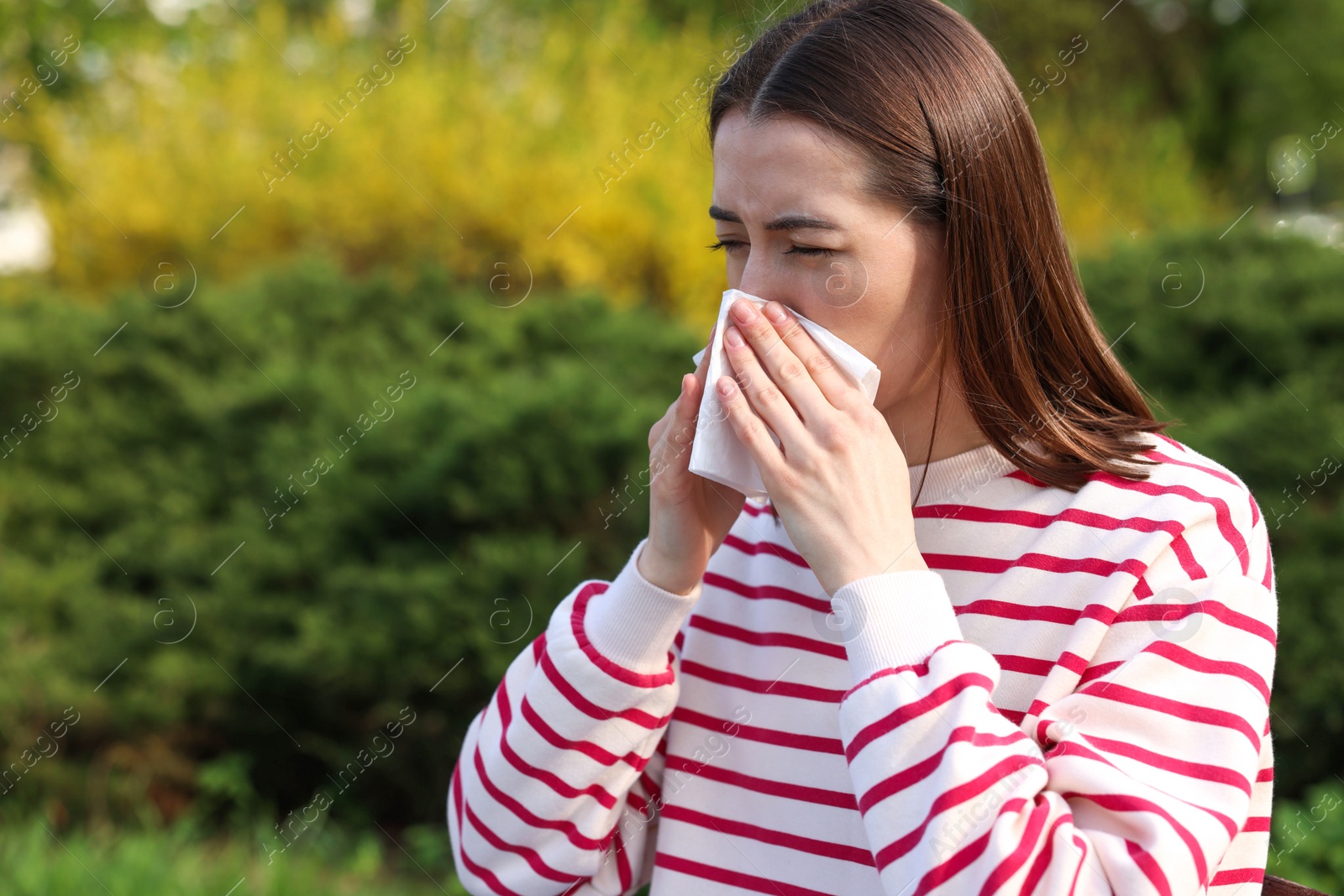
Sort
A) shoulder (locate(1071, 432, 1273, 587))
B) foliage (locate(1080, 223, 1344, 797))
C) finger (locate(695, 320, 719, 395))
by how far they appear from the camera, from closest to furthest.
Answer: shoulder (locate(1071, 432, 1273, 587))
finger (locate(695, 320, 719, 395))
foliage (locate(1080, 223, 1344, 797))

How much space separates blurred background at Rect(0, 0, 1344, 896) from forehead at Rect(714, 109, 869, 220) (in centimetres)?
43

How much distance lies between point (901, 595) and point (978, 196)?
56 centimetres

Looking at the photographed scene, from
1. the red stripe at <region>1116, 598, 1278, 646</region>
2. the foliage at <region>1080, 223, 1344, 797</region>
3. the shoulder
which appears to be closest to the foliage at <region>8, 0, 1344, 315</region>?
the foliage at <region>1080, 223, 1344, 797</region>

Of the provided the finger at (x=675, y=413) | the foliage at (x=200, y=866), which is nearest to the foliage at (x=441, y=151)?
the foliage at (x=200, y=866)

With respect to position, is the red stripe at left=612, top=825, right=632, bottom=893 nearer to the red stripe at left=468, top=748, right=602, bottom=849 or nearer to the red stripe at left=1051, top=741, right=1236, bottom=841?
the red stripe at left=468, top=748, right=602, bottom=849

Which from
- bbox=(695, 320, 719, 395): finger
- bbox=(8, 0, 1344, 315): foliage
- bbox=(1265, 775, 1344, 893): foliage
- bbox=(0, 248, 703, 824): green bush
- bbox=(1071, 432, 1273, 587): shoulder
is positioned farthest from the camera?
bbox=(8, 0, 1344, 315): foliage

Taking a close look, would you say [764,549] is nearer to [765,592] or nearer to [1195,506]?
[765,592]

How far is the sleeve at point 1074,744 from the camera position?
115 centimetres

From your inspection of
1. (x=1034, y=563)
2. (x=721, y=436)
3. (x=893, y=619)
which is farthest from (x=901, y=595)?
(x=721, y=436)

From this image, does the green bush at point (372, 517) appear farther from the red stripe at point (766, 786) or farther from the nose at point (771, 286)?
the nose at point (771, 286)

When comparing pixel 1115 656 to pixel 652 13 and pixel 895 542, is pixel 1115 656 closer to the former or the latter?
pixel 895 542

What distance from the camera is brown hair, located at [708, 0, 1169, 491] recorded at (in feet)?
4.75

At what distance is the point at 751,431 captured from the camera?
1.41 m

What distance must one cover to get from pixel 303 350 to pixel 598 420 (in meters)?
2.31
